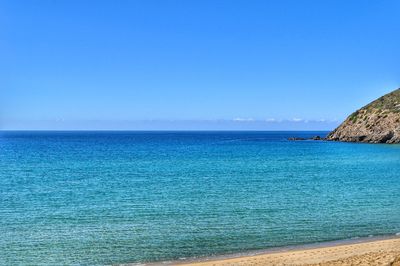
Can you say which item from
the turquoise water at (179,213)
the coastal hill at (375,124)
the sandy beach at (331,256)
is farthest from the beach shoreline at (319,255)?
the coastal hill at (375,124)

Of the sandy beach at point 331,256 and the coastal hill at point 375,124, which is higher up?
the coastal hill at point 375,124

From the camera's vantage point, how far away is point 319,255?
20922 mm

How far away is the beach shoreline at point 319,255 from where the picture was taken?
1934 cm

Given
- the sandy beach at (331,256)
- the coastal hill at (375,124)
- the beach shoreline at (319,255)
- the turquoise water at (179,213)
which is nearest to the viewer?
the sandy beach at (331,256)

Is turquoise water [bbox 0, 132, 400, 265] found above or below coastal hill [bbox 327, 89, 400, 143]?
below

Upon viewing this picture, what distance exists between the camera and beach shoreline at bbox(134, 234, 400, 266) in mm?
19344

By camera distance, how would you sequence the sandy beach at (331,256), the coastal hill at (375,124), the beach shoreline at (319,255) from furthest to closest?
the coastal hill at (375,124), the beach shoreline at (319,255), the sandy beach at (331,256)

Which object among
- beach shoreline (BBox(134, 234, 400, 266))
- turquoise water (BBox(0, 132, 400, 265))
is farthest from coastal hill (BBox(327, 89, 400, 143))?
beach shoreline (BBox(134, 234, 400, 266))

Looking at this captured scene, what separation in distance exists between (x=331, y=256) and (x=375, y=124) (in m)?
125

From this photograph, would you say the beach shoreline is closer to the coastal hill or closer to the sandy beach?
the sandy beach

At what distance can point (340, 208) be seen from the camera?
108 ft

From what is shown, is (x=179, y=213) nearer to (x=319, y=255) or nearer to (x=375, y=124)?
(x=319, y=255)

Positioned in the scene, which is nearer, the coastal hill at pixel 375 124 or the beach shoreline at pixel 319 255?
the beach shoreline at pixel 319 255

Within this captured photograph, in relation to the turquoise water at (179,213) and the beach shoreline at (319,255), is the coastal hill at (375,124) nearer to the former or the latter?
the turquoise water at (179,213)
